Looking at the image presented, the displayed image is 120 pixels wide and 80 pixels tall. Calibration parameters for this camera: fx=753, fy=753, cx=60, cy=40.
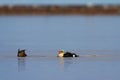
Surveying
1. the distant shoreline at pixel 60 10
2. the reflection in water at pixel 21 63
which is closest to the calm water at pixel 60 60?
the reflection in water at pixel 21 63

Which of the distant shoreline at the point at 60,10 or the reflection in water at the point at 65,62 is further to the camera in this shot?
the distant shoreline at the point at 60,10

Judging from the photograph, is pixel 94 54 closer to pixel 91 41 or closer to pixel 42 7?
pixel 91 41

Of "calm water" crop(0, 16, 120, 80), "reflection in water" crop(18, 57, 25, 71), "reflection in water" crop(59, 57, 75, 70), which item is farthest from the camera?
"reflection in water" crop(59, 57, 75, 70)

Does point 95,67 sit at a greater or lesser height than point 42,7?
lesser

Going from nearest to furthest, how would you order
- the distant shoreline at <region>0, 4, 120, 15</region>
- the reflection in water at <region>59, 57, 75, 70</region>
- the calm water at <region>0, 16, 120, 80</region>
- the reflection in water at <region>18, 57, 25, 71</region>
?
the calm water at <region>0, 16, 120, 80</region> < the reflection in water at <region>18, 57, 25, 71</region> < the reflection in water at <region>59, 57, 75, 70</region> < the distant shoreline at <region>0, 4, 120, 15</region>

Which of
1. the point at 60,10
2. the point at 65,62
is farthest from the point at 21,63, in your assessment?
the point at 60,10

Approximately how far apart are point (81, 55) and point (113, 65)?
1958 mm

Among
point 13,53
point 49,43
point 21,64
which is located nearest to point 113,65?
point 21,64

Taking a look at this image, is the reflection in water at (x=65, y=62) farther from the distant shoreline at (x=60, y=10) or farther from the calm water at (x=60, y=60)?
the distant shoreline at (x=60, y=10)

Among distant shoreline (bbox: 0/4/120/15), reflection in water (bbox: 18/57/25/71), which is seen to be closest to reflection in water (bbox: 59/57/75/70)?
reflection in water (bbox: 18/57/25/71)

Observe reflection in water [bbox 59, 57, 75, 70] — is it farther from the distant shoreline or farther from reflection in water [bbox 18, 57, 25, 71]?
the distant shoreline

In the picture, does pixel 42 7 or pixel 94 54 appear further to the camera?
pixel 42 7

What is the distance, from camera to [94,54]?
17.3m

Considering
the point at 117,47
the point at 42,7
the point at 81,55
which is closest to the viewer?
the point at 81,55
